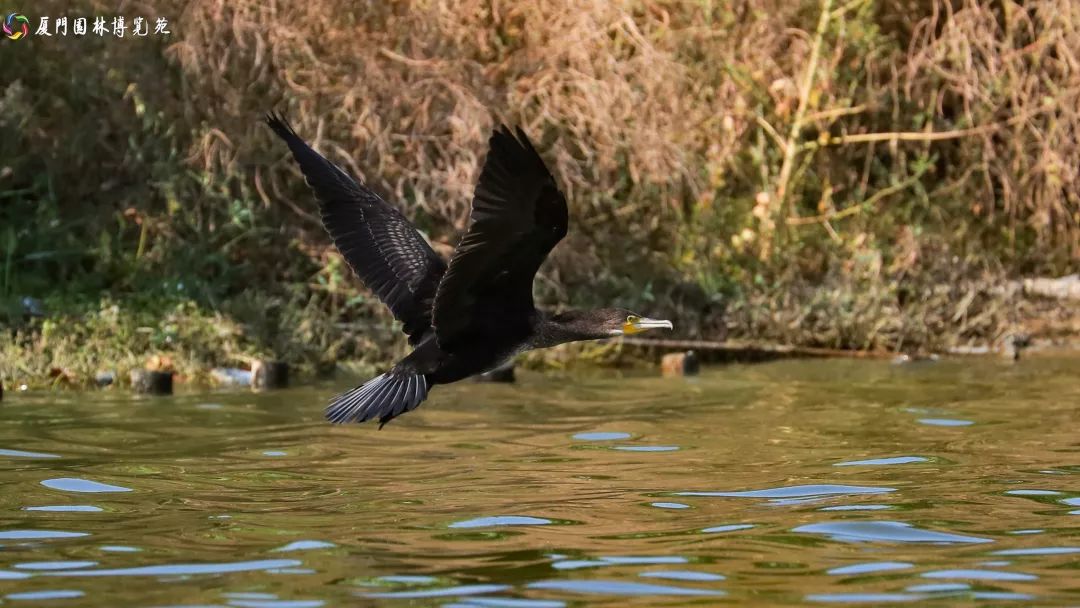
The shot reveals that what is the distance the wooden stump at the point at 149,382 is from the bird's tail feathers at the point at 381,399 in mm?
2698

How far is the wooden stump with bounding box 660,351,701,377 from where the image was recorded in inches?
388

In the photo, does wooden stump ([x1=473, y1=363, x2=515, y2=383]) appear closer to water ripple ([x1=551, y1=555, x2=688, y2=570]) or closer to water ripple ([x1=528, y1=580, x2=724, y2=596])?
water ripple ([x1=551, y1=555, x2=688, y2=570])

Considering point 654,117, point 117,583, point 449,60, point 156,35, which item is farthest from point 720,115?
point 117,583

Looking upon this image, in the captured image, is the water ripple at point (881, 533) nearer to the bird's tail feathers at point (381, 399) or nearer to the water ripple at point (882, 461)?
the water ripple at point (882, 461)

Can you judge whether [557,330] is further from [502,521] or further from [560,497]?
[502,521]

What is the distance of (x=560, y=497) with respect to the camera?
595cm

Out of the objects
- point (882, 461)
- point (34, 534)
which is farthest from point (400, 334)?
point (34, 534)

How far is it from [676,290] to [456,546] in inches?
247

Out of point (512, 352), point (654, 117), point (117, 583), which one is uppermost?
point (654, 117)

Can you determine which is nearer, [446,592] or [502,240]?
[446,592]

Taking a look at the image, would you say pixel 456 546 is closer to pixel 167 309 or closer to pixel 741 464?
pixel 741 464

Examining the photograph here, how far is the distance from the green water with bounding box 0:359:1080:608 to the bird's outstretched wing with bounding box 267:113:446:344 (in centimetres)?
69

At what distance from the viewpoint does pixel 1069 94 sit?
1148 centimetres

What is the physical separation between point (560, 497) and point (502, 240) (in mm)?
1001
